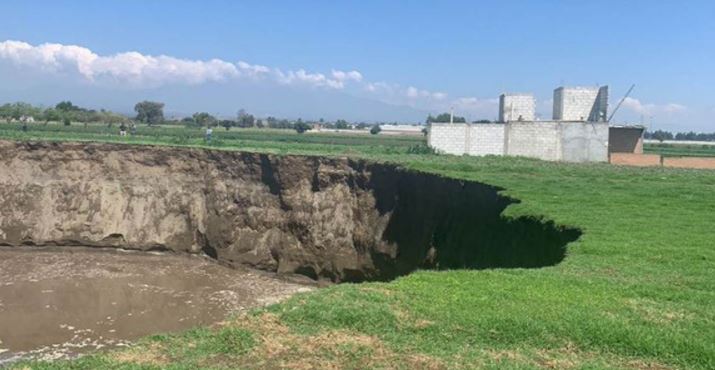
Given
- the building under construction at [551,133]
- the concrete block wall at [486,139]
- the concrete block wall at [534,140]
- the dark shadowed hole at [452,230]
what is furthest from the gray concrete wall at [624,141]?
the dark shadowed hole at [452,230]

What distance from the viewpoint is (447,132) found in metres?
46.1

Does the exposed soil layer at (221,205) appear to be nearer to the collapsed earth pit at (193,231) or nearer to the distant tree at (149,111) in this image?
the collapsed earth pit at (193,231)

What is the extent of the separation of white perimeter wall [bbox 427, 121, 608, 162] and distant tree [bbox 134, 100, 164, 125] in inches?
3177

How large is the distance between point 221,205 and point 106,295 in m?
10.7

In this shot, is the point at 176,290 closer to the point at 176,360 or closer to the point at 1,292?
the point at 1,292

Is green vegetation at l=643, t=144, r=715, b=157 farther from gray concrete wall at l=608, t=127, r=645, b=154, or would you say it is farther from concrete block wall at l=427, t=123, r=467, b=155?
concrete block wall at l=427, t=123, r=467, b=155

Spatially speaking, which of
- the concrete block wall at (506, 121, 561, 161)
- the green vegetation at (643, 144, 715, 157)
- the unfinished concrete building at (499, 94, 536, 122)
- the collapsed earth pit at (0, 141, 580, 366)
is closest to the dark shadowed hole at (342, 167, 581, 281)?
the collapsed earth pit at (0, 141, 580, 366)

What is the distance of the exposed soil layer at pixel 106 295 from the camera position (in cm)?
2092

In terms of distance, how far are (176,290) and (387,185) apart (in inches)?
409

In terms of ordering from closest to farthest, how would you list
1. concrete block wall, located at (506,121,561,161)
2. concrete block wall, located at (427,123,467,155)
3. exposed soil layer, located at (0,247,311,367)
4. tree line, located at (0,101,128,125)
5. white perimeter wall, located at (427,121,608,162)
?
exposed soil layer, located at (0,247,311,367) → white perimeter wall, located at (427,121,608,162) → concrete block wall, located at (506,121,561,161) → concrete block wall, located at (427,123,467,155) → tree line, located at (0,101,128,125)

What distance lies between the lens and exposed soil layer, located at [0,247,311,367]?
20.9 meters

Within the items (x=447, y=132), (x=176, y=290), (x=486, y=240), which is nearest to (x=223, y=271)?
(x=176, y=290)

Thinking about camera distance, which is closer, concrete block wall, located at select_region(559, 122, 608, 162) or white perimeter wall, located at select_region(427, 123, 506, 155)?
concrete block wall, located at select_region(559, 122, 608, 162)

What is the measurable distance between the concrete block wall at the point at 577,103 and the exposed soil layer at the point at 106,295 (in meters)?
26.0
